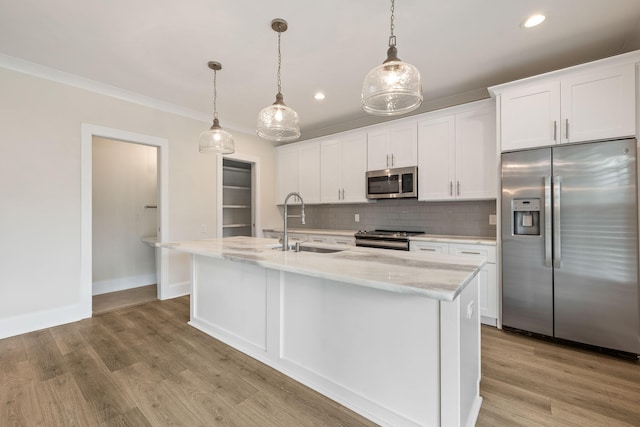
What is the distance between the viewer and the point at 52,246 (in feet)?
9.66

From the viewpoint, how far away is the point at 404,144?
12.5 ft

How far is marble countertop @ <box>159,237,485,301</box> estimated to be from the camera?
A: 1.22m

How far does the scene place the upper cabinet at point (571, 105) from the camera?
2.29 meters

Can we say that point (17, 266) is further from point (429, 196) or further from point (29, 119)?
point (429, 196)

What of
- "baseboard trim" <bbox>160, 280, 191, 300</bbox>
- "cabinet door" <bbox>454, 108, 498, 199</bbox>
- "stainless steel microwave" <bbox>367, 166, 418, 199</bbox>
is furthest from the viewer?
"baseboard trim" <bbox>160, 280, 191, 300</bbox>

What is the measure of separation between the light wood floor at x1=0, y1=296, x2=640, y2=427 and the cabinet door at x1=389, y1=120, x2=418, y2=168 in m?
2.27

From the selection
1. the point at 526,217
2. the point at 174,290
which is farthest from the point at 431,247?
the point at 174,290

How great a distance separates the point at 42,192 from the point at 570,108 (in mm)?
5198

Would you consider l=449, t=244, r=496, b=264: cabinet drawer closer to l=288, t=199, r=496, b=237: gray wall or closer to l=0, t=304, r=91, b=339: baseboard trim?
l=288, t=199, r=496, b=237: gray wall

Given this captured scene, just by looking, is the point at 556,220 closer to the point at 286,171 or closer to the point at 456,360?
the point at 456,360

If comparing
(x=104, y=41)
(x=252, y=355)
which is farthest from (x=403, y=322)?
(x=104, y=41)

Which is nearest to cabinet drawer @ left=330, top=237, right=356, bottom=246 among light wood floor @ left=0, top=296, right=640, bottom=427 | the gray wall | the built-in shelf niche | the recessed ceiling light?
the gray wall

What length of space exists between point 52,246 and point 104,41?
2147 mm

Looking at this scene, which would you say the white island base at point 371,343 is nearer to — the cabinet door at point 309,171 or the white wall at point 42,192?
the white wall at point 42,192
